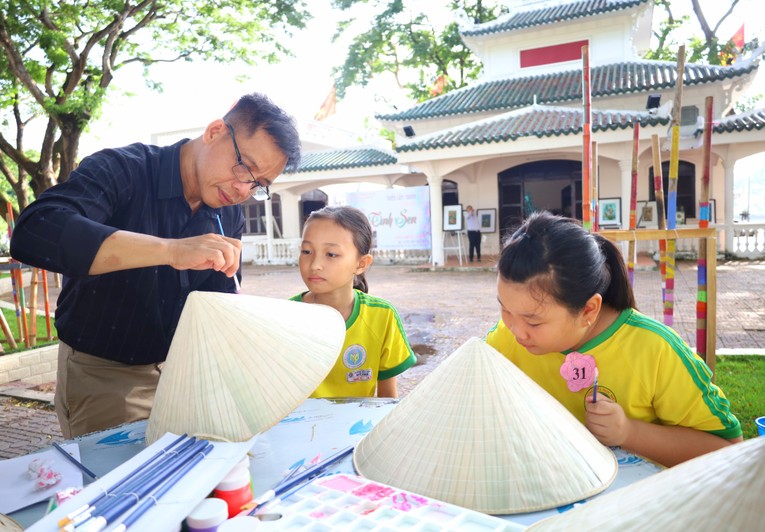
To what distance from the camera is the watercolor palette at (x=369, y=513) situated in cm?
84

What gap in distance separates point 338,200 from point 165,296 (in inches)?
691

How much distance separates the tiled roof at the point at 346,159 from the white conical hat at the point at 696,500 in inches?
546

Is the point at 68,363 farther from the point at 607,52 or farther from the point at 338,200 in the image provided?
the point at 338,200

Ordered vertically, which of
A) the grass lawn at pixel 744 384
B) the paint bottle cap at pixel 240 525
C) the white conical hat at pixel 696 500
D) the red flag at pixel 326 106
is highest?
the red flag at pixel 326 106

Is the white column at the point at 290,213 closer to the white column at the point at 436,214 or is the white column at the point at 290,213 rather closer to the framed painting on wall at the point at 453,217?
the framed painting on wall at the point at 453,217

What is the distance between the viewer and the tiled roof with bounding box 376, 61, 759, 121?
11.9 metres

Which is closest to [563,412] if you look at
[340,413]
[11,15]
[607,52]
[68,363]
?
[340,413]

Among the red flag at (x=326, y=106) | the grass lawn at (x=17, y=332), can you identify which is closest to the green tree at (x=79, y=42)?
the grass lawn at (x=17, y=332)

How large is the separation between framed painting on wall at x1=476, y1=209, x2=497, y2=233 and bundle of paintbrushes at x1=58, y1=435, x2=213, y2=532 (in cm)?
1367

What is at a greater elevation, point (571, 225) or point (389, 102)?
point (389, 102)

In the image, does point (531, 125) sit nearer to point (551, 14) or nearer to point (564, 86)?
point (564, 86)

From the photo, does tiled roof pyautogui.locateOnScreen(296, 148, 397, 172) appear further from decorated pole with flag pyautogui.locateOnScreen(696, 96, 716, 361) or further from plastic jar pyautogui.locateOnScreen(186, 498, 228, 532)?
plastic jar pyautogui.locateOnScreen(186, 498, 228, 532)

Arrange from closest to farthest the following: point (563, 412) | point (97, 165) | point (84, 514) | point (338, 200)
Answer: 1. point (84, 514)
2. point (563, 412)
3. point (97, 165)
4. point (338, 200)

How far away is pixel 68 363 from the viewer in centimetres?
181
